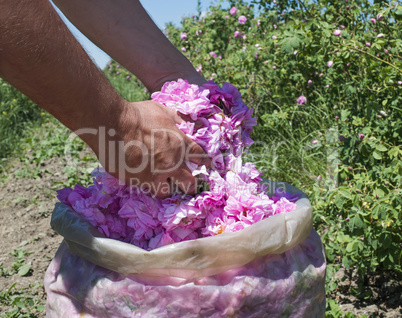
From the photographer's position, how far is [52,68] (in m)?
1.00

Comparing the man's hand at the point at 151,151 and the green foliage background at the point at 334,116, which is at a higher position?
the man's hand at the point at 151,151

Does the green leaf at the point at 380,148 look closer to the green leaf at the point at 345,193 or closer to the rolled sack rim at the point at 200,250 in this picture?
the green leaf at the point at 345,193

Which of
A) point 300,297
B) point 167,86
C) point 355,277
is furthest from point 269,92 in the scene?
point 300,297

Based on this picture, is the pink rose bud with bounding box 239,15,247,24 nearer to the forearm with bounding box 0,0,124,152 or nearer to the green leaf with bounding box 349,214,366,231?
the green leaf with bounding box 349,214,366,231

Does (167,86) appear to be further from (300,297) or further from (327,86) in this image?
(327,86)

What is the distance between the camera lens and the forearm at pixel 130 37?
158 cm

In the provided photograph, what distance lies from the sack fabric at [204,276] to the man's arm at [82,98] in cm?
22

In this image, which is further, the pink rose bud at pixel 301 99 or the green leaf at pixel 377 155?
the pink rose bud at pixel 301 99

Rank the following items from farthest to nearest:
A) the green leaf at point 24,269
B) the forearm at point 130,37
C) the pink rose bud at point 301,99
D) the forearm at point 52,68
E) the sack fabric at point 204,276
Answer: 1. the pink rose bud at point 301,99
2. the green leaf at point 24,269
3. the forearm at point 130,37
4. the sack fabric at point 204,276
5. the forearm at point 52,68

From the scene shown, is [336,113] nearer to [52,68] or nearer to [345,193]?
[345,193]

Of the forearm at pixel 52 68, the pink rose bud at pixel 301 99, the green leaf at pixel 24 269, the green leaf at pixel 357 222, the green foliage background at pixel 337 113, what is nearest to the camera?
the forearm at pixel 52 68

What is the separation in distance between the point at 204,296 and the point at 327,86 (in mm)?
2150

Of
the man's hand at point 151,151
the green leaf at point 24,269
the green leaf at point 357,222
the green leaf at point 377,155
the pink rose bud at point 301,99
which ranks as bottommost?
the green leaf at point 357,222

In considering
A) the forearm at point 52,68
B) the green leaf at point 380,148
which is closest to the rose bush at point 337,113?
the green leaf at point 380,148
